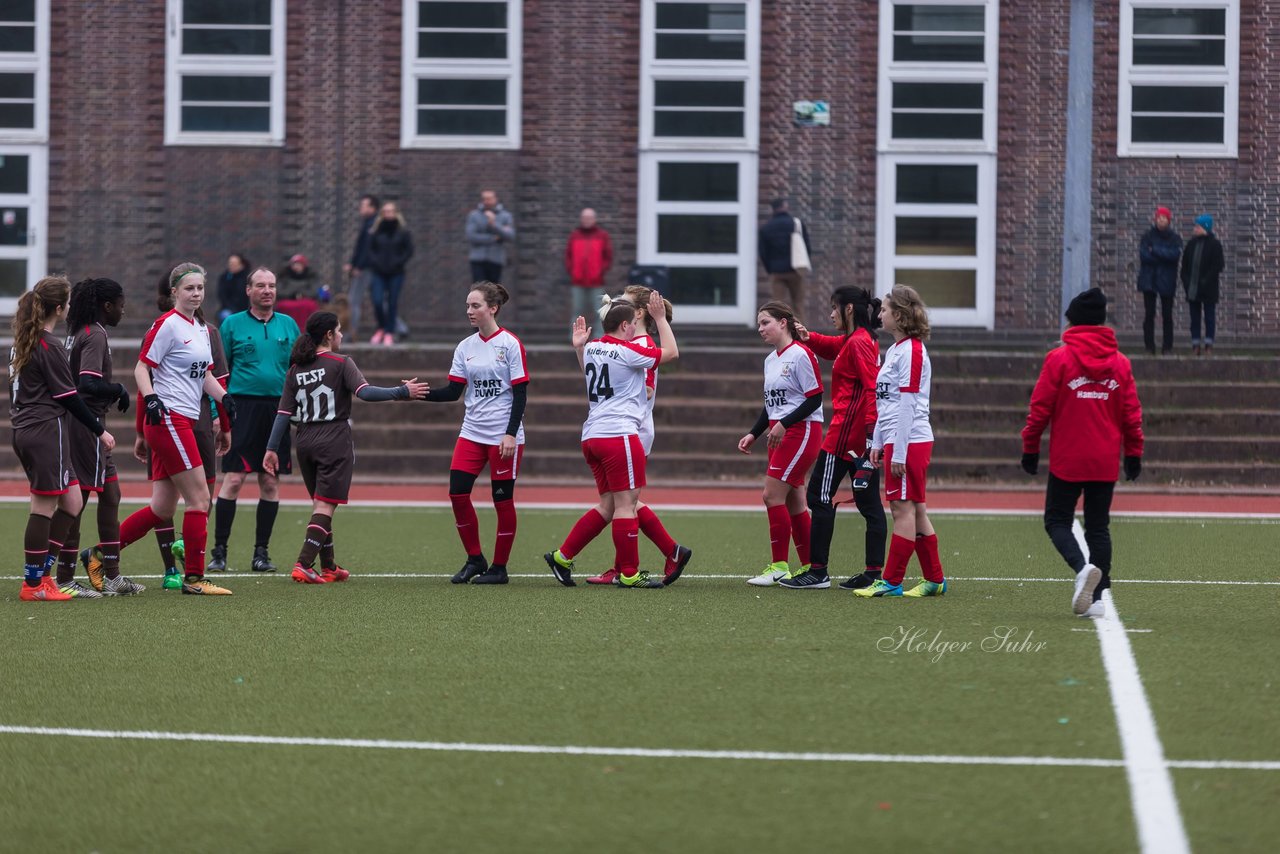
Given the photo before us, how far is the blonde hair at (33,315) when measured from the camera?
9.75 m

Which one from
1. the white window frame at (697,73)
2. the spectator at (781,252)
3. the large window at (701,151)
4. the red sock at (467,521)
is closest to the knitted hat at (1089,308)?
the red sock at (467,521)

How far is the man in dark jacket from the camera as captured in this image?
2259 centimetres

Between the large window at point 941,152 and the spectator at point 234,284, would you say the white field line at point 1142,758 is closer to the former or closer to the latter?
the spectator at point 234,284

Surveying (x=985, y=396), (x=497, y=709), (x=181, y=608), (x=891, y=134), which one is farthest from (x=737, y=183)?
(x=497, y=709)

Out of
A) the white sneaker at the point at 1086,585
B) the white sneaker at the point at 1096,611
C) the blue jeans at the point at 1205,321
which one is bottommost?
the white sneaker at the point at 1096,611

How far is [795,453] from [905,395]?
961mm

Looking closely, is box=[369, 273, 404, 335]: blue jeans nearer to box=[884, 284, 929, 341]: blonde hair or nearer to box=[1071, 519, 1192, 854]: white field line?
box=[884, 284, 929, 341]: blonde hair

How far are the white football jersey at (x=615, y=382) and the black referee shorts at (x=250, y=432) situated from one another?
2.60 metres

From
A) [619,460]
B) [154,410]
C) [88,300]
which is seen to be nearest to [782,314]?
[619,460]

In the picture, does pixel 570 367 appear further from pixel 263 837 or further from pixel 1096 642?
pixel 263 837

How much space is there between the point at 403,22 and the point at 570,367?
24.7 feet

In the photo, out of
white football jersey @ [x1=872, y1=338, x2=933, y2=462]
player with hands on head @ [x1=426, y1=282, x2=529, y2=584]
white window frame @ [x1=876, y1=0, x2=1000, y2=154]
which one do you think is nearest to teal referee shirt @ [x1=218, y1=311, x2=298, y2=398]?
player with hands on head @ [x1=426, y1=282, x2=529, y2=584]

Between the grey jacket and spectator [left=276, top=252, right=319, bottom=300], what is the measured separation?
2162 mm

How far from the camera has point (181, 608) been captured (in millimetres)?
9734
